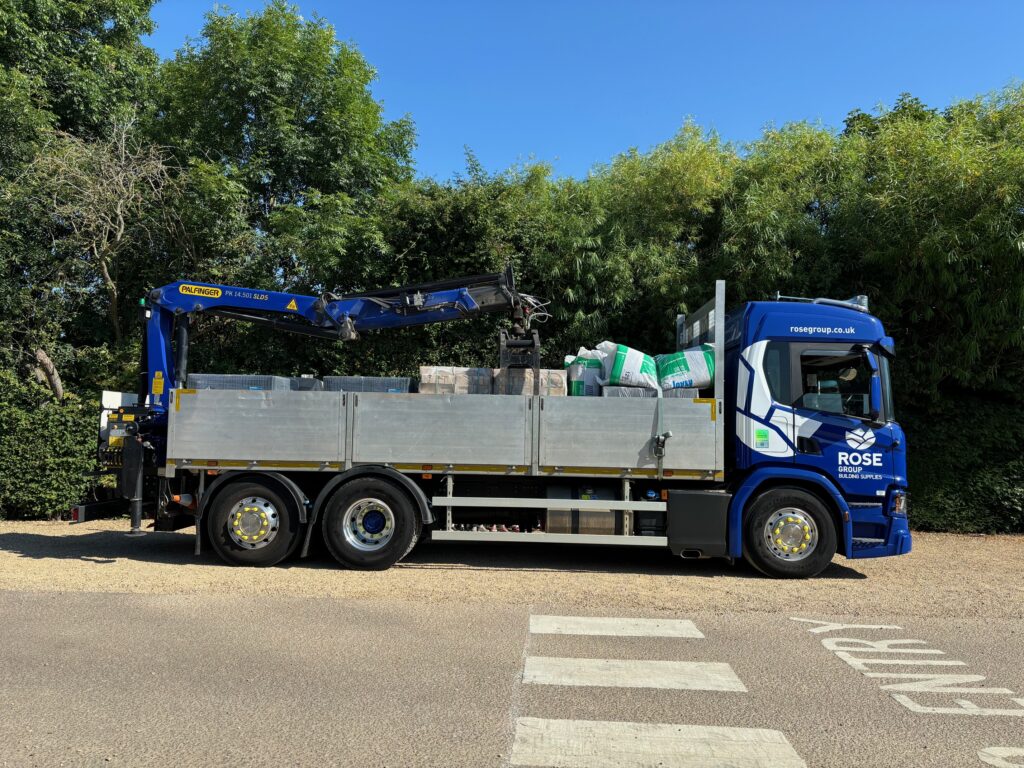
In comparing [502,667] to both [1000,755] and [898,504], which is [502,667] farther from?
[898,504]

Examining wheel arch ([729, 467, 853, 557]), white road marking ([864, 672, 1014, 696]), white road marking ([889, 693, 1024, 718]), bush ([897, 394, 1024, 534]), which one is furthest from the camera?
bush ([897, 394, 1024, 534])

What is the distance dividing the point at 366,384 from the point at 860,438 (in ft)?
18.8

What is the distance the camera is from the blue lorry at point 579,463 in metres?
8.27

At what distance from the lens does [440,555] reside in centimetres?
949

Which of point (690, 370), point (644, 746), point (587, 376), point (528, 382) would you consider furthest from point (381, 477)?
point (644, 746)

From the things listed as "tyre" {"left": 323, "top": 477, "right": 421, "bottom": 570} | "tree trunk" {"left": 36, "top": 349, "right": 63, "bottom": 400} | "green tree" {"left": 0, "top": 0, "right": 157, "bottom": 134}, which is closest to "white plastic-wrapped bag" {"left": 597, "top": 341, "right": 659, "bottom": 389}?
"tyre" {"left": 323, "top": 477, "right": 421, "bottom": 570}


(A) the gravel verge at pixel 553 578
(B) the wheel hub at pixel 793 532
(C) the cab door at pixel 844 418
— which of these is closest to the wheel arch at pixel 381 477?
(A) the gravel verge at pixel 553 578

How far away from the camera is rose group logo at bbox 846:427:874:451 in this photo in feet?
27.1

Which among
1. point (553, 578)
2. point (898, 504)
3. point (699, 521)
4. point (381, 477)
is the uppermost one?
point (381, 477)

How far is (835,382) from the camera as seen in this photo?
8.40 meters

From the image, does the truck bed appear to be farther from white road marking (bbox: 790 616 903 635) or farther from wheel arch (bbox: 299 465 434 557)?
white road marking (bbox: 790 616 903 635)

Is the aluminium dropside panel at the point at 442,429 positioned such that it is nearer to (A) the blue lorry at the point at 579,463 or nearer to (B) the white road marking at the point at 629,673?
(A) the blue lorry at the point at 579,463

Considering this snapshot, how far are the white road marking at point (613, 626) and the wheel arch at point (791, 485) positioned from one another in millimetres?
2032

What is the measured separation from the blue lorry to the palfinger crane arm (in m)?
1.15
